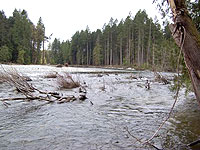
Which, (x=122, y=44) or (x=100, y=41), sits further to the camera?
(x=100, y=41)

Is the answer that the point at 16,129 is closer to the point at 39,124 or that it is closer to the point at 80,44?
the point at 39,124

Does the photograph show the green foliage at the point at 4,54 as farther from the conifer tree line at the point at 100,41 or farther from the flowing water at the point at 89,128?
the flowing water at the point at 89,128

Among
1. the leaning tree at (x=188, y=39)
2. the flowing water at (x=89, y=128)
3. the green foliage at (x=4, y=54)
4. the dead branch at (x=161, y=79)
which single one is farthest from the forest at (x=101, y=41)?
the leaning tree at (x=188, y=39)

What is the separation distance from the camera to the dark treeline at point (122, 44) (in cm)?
4534

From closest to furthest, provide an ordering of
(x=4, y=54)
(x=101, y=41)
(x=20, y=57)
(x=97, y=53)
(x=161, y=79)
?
(x=161, y=79), (x=4, y=54), (x=20, y=57), (x=97, y=53), (x=101, y=41)

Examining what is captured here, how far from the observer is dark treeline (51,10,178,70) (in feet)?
149

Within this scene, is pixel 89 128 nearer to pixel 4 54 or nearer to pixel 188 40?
pixel 188 40

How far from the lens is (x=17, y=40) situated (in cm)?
5000

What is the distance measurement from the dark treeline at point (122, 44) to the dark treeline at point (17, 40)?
2332cm

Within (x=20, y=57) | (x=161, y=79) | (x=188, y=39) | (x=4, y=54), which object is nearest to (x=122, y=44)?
(x=20, y=57)

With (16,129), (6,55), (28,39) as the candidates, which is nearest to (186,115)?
(16,129)

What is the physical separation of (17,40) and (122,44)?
37.2 metres

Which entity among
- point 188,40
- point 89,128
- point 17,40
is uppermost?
point 17,40

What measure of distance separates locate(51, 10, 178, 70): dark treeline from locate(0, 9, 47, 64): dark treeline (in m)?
23.3
